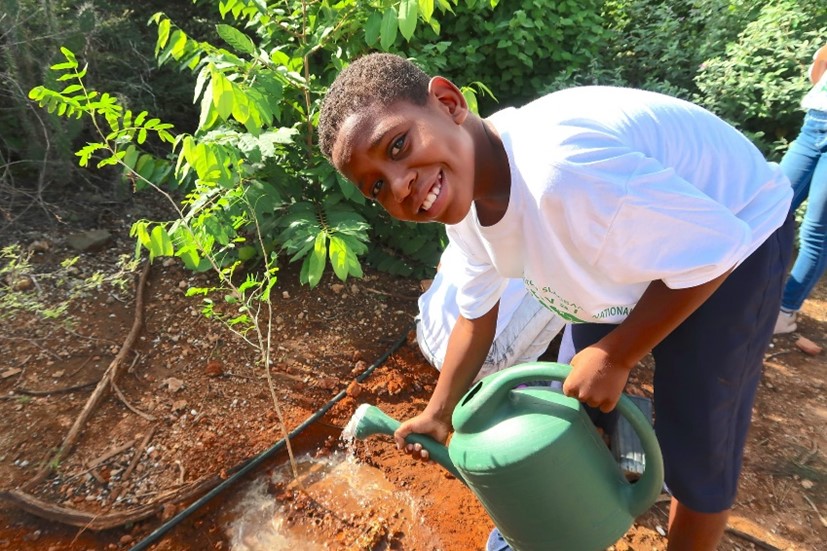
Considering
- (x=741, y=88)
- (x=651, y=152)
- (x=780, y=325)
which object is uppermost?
(x=651, y=152)

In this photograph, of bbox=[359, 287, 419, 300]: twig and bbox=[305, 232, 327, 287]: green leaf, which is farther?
bbox=[359, 287, 419, 300]: twig

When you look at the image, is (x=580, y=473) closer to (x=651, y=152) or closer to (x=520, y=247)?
(x=520, y=247)

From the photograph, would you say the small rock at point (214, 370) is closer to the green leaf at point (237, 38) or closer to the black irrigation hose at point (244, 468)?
the black irrigation hose at point (244, 468)

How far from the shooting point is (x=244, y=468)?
205 centimetres

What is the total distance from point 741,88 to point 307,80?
9.55 ft

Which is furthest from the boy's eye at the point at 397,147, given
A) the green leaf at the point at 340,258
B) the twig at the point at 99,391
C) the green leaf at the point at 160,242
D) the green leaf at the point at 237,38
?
the twig at the point at 99,391

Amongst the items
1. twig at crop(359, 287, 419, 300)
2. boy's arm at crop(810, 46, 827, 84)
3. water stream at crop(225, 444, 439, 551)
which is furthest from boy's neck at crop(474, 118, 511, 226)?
boy's arm at crop(810, 46, 827, 84)

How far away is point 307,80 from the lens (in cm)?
236

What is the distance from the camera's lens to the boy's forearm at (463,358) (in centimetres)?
149

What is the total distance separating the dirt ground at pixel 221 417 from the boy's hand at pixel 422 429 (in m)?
0.65

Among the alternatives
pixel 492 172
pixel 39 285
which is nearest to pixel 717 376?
pixel 492 172

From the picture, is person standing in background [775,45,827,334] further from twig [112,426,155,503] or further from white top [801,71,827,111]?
twig [112,426,155,503]

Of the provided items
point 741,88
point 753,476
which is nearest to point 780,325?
point 753,476

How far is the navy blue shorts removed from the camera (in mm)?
1199
